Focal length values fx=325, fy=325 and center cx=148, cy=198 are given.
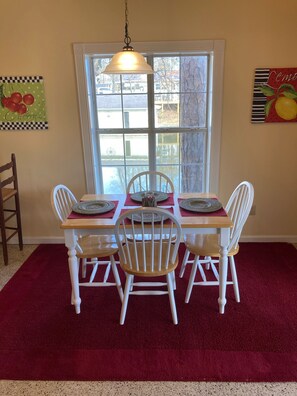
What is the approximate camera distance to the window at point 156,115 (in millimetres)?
3078

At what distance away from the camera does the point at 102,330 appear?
87.7 inches

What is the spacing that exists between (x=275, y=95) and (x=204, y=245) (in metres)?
1.67

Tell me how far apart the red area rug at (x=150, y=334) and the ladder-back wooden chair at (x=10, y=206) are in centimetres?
50

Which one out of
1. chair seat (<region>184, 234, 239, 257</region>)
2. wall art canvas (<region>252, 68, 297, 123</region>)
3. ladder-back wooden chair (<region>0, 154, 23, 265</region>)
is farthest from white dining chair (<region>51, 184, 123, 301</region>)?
wall art canvas (<region>252, 68, 297, 123</region>)

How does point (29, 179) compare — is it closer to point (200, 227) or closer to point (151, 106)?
point (151, 106)

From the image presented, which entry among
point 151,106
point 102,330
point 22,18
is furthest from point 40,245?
point 22,18

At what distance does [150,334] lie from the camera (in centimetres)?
218

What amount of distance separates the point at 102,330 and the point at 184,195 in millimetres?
1205

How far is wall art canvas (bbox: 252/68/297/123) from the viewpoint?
302 cm

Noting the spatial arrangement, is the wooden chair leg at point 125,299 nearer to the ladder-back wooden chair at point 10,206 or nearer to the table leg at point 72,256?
the table leg at point 72,256

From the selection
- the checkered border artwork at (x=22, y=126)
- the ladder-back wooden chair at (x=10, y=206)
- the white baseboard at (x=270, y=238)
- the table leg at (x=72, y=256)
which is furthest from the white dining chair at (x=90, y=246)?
the white baseboard at (x=270, y=238)

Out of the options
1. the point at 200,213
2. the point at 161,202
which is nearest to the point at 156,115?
the point at 161,202

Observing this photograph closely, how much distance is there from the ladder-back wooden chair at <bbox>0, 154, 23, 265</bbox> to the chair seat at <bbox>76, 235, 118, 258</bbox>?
3.06 feet

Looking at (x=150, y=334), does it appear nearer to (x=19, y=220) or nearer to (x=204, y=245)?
(x=204, y=245)
